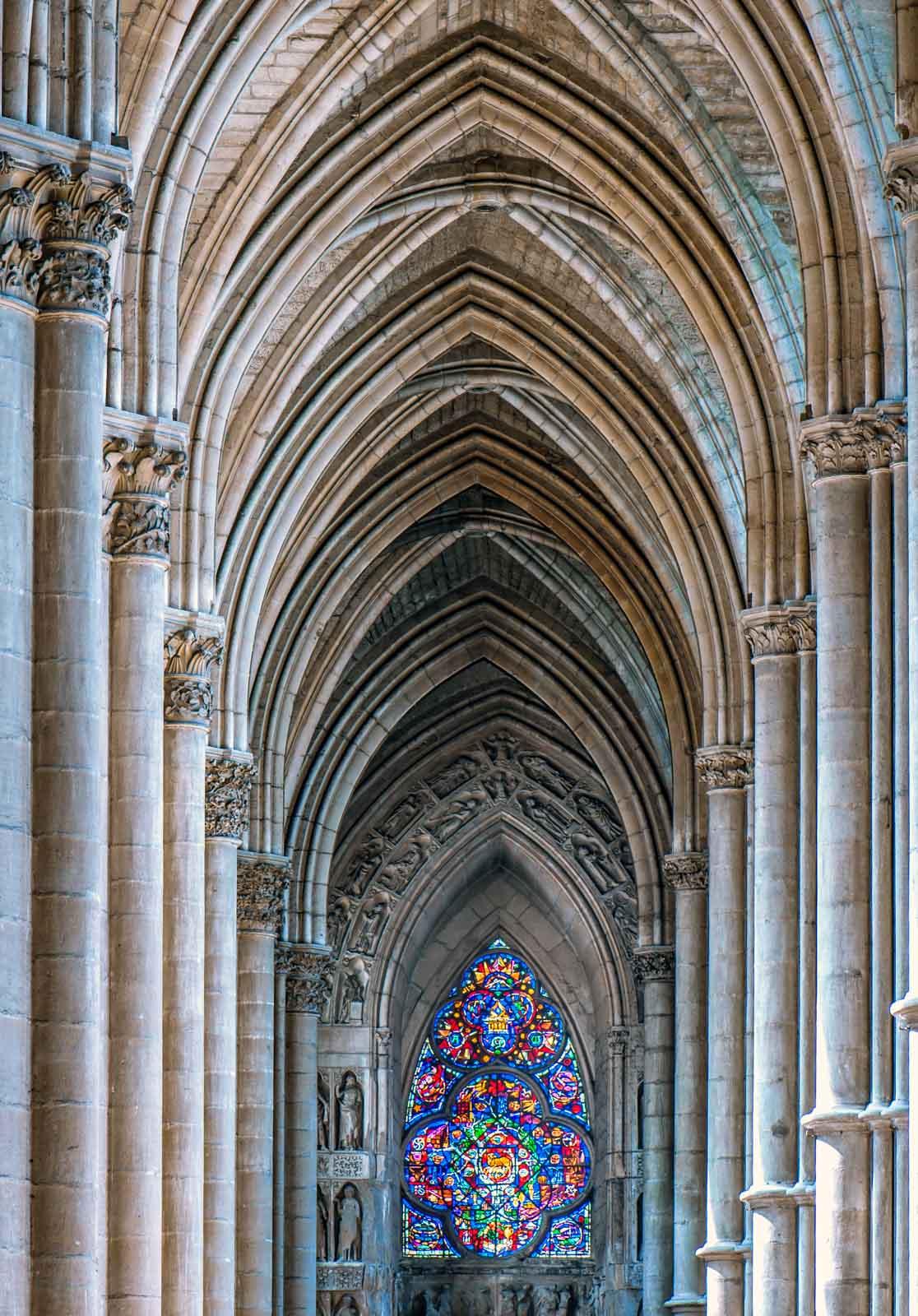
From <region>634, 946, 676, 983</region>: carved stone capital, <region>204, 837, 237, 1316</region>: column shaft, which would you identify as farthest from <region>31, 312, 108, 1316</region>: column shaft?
<region>634, 946, 676, 983</region>: carved stone capital

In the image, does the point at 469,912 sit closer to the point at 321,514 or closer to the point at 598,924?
the point at 598,924

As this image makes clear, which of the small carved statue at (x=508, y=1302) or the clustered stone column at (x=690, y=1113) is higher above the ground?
the clustered stone column at (x=690, y=1113)

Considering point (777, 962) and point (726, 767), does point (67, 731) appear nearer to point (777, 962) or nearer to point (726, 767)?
point (777, 962)

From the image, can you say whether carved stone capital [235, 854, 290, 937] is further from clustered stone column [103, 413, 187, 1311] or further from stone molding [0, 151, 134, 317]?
stone molding [0, 151, 134, 317]

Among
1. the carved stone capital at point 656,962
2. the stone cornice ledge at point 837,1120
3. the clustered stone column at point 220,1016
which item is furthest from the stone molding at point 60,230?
the carved stone capital at point 656,962

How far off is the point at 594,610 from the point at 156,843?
57.5 feet

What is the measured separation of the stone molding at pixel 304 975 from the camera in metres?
35.8

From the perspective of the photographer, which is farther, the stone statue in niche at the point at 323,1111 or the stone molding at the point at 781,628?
the stone statue in niche at the point at 323,1111

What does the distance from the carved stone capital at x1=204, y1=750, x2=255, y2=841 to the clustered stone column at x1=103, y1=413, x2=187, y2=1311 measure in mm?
6768

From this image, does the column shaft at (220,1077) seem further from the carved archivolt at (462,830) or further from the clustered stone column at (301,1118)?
the carved archivolt at (462,830)

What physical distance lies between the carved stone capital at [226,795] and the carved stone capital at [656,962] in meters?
9.56

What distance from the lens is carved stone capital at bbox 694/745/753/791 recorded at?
1121 inches

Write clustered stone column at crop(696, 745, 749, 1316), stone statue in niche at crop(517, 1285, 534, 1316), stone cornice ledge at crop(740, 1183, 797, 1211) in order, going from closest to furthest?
stone cornice ledge at crop(740, 1183, 797, 1211) < clustered stone column at crop(696, 745, 749, 1316) < stone statue in niche at crop(517, 1285, 534, 1316)

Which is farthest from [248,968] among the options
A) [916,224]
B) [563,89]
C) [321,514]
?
[916,224]
